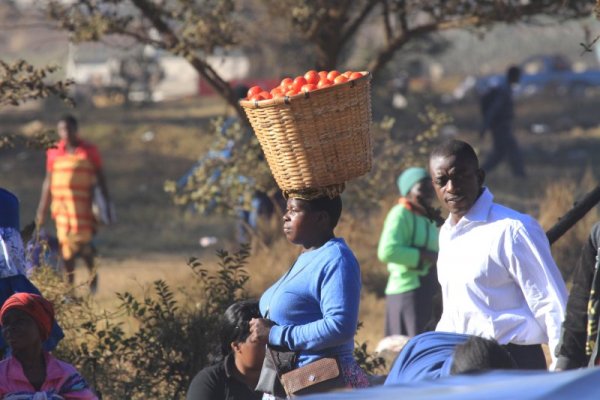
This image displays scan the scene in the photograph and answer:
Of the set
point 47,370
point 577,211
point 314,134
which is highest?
point 314,134

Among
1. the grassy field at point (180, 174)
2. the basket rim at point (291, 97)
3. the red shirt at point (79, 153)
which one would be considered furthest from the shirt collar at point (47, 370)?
the red shirt at point (79, 153)

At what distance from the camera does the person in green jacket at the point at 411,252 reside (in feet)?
25.7

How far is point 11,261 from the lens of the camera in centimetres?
585

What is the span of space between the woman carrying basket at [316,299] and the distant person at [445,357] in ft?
1.83

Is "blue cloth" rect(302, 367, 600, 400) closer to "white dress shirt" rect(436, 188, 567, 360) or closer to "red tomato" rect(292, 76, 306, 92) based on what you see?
"white dress shirt" rect(436, 188, 567, 360)

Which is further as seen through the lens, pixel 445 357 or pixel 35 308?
pixel 35 308

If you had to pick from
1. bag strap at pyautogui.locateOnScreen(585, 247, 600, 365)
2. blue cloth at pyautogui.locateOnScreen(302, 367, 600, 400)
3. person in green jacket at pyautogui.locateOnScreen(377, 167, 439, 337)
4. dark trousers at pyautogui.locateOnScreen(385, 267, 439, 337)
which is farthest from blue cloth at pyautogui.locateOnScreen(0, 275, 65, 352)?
blue cloth at pyautogui.locateOnScreen(302, 367, 600, 400)

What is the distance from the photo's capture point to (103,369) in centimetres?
695

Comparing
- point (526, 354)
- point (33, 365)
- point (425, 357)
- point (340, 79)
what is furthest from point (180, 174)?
point (425, 357)

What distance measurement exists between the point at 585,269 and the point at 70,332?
3361 mm

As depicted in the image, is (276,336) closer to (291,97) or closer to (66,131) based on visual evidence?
(291,97)

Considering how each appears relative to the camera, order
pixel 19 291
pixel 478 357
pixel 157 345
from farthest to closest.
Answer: pixel 157 345 < pixel 19 291 < pixel 478 357

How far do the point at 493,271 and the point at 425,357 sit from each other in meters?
0.75

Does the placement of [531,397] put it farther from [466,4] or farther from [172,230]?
[172,230]
